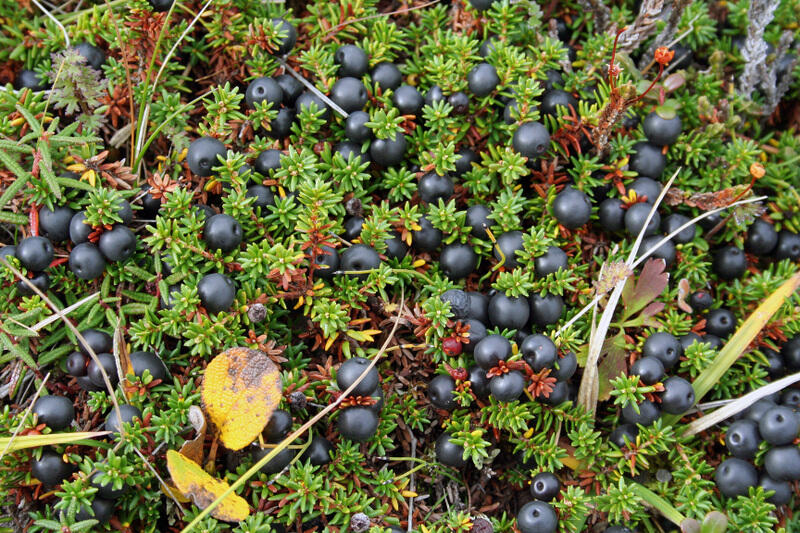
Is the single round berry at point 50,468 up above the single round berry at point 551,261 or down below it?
below

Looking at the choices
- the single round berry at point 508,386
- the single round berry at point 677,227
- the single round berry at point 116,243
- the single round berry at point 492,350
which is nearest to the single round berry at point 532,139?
the single round berry at point 677,227

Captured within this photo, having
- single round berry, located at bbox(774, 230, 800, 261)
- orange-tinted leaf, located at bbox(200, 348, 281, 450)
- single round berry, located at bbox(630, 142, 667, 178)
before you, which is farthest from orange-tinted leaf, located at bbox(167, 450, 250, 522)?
single round berry, located at bbox(774, 230, 800, 261)

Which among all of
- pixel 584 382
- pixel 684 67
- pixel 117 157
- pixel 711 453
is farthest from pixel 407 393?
pixel 684 67

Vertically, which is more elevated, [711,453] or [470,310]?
[470,310]

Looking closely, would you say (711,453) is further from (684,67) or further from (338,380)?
(684,67)

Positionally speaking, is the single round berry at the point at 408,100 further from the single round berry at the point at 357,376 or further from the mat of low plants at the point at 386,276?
the single round berry at the point at 357,376

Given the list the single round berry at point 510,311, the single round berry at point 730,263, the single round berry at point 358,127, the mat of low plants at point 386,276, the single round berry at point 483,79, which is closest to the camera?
the mat of low plants at point 386,276
